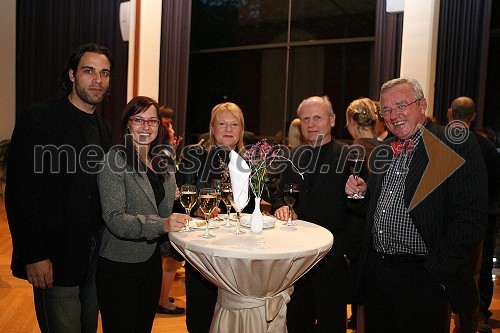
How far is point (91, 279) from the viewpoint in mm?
2387

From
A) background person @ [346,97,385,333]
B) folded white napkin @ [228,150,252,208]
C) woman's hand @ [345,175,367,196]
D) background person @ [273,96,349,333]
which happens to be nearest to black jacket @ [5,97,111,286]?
folded white napkin @ [228,150,252,208]

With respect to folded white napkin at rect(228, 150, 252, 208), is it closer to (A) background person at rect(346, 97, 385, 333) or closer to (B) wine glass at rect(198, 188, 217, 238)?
(B) wine glass at rect(198, 188, 217, 238)

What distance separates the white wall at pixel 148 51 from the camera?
23.7ft

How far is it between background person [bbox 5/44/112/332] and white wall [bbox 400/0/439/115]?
12.9 feet

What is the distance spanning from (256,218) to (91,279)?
2.99 feet

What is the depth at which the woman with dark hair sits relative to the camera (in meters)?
2.20

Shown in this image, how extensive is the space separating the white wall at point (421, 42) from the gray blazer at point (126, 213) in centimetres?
390

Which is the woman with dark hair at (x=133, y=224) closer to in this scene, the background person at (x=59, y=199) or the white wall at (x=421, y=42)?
the background person at (x=59, y=199)

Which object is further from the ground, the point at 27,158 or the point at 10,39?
the point at 10,39

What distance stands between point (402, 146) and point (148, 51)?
5777 mm

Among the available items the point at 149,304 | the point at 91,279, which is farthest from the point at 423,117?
the point at 91,279

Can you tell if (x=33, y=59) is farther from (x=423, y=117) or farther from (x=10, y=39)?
(x=423, y=117)

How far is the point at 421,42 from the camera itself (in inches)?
205

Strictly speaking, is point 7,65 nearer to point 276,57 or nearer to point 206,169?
point 276,57
